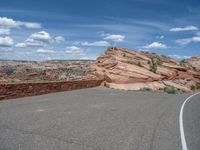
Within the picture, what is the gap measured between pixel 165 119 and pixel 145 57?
30775 millimetres

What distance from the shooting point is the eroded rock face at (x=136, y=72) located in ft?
113

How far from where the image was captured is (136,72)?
3619 centimetres

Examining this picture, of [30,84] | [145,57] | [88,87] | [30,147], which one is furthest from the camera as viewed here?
[145,57]

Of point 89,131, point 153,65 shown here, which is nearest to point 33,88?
point 89,131

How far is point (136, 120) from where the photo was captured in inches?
463

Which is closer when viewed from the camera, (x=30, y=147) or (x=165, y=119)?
(x=30, y=147)

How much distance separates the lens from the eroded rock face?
34.3 metres

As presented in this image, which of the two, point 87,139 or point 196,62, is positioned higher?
point 196,62

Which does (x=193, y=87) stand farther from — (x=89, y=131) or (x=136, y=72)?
(x=89, y=131)

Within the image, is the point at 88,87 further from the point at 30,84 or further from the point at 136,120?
the point at 136,120

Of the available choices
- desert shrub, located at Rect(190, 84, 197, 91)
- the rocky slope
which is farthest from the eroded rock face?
the rocky slope

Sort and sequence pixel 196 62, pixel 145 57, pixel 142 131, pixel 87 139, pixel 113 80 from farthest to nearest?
pixel 196 62 < pixel 145 57 < pixel 113 80 < pixel 142 131 < pixel 87 139

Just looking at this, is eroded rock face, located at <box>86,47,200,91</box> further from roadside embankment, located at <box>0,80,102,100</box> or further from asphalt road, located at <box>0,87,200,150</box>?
asphalt road, located at <box>0,87,200,150</box>

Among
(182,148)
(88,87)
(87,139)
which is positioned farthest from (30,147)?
(88,87)
